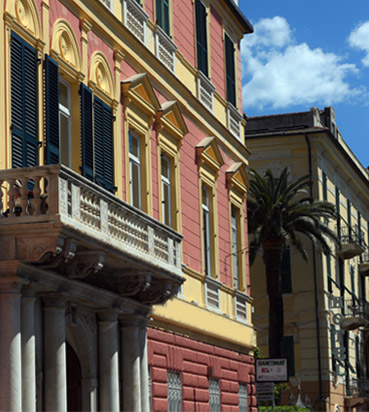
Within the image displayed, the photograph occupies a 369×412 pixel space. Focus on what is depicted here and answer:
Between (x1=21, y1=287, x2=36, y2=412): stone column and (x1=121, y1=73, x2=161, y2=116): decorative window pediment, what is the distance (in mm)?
6539

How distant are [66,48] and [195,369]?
8449 mm

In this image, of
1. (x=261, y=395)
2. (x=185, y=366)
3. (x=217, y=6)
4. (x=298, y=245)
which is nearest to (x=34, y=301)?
(x=185, y=366)

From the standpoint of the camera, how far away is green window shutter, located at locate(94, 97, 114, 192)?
62.8ft

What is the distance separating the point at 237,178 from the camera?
28500mm

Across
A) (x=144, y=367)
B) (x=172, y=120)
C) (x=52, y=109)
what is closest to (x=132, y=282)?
(x=144, y=367)

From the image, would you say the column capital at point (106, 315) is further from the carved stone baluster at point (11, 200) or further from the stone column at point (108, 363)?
the carved stone baluster at point (11, 200)

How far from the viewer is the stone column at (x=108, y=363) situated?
18188mm

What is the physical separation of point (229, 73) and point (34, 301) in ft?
49.9

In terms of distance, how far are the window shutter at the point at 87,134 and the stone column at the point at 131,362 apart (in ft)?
8.90

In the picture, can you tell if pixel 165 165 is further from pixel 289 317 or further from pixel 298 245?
pixel 289 317

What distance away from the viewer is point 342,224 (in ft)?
174

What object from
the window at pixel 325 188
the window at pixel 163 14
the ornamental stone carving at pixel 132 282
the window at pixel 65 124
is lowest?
the ornamental stone carving at pixel 132 282

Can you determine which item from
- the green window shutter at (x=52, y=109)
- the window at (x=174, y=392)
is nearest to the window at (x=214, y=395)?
the window at (x=174, y=392)

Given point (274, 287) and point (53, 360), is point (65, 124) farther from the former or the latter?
point (274, 287)
